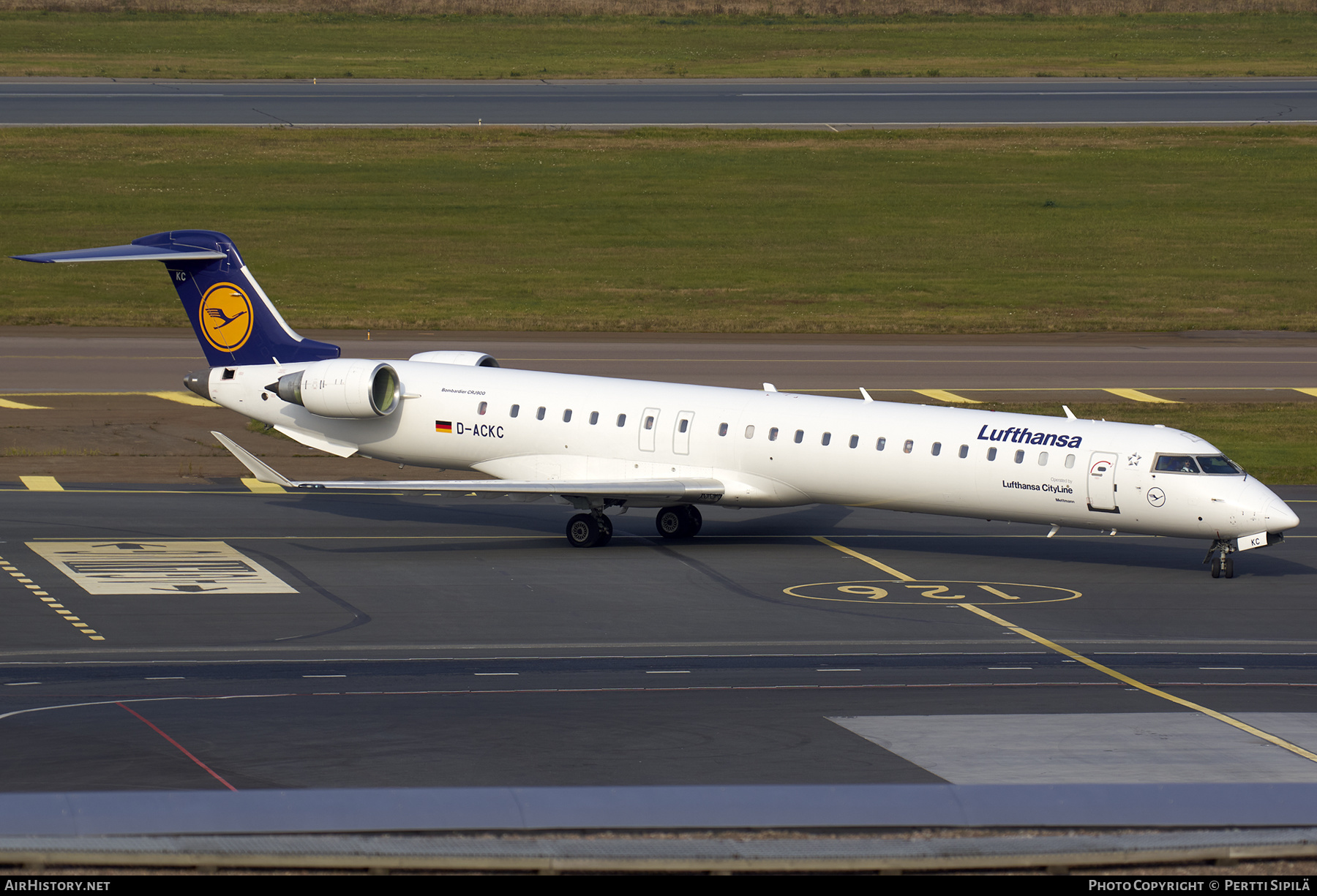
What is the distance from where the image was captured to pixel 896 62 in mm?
106250

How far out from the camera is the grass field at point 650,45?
103 metres

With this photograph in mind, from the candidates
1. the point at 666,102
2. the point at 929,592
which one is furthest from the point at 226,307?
the point at 666,102

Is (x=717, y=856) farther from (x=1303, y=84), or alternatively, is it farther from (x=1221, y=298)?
(x=1303, y=84)

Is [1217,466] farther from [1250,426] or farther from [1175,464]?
[1250,426]

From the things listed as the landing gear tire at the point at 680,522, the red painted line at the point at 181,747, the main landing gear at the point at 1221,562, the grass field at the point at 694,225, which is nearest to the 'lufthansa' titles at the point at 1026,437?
the main landing gear at the point at 1221,562

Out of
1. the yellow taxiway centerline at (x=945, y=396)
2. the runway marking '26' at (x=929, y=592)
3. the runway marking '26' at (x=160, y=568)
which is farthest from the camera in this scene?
the yellow taxiway centerline at (x=945, y=396)

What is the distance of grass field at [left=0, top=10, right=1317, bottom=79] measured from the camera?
103m

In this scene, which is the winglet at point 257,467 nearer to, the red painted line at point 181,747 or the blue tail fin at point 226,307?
the blue tail fin at point 226,307

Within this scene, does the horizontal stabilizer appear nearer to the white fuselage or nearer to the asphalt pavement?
the white fuselage

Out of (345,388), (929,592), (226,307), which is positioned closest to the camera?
(929,592)

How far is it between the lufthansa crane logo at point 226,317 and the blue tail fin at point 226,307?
2 centimetres

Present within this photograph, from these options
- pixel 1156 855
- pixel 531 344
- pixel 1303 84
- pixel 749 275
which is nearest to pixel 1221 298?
pixel 749 275

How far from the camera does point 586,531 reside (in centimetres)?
3366

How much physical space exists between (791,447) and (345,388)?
31.2 ft
